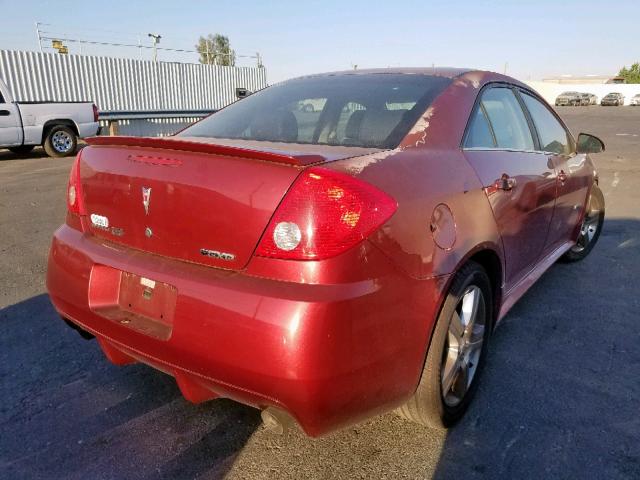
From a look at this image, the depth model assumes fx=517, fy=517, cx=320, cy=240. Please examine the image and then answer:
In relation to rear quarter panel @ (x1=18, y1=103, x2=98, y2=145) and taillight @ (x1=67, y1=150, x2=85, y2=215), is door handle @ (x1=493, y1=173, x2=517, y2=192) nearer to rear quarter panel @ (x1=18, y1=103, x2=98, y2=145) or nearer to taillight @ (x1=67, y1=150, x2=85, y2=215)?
taillight @ (x1=67, y1=150, x2=85, y2=215)

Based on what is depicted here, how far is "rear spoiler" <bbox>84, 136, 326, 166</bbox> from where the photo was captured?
176cm

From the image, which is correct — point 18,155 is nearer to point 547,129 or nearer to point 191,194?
point 547,129

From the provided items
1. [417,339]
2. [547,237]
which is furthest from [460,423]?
[547,237]

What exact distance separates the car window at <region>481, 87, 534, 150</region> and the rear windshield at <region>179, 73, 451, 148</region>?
1.24ft

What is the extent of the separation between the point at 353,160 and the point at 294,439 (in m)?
1.24

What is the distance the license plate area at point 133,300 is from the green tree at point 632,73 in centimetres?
9866

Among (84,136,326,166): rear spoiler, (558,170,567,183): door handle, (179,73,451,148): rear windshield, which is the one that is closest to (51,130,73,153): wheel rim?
(179,73,451,148): rear windshield

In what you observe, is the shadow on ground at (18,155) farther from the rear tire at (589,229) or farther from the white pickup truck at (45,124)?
the rear tire at (589,229)

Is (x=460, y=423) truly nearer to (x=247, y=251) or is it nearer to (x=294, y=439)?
(x=294, y=439)

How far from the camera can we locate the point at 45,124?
11633 mm

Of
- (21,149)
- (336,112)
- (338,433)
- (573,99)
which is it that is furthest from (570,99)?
(338,433)

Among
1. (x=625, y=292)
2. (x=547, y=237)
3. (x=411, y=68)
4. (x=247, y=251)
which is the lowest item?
(x=625, y=292)

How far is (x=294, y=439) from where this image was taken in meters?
2.25

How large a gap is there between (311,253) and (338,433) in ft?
3.39
